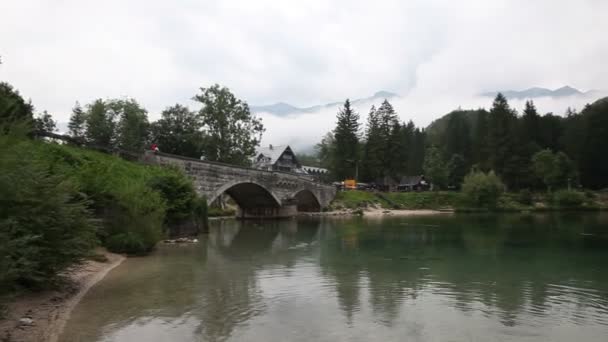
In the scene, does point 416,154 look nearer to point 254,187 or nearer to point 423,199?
point 423,199

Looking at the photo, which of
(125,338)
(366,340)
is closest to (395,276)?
(366,340)

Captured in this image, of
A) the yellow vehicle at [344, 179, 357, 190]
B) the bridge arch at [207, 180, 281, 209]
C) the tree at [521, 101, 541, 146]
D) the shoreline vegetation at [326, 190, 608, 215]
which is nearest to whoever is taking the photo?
the bridge arch at [207, 180, 281, 209]

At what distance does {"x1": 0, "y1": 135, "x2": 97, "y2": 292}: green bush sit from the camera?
9472 millimetres

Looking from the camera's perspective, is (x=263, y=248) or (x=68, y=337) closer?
(x=68, y=337)

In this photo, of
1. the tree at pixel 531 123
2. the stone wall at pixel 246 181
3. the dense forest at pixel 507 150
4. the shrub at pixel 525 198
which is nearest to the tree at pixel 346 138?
the dense forest at pixel 507 150

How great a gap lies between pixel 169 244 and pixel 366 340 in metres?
19.7

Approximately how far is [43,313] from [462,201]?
73.5m

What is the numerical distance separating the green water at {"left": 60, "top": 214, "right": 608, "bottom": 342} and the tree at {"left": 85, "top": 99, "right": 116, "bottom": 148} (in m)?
47.8

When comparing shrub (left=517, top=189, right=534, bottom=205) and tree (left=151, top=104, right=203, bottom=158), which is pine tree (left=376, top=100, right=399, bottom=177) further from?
tree (left=151, top=104, right=203, bottom=158)

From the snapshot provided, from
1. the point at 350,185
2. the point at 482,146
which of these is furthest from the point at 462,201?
the point at 482,146

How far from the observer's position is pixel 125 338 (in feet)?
32.9

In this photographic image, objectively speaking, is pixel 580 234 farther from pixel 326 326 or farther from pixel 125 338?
pixel 125 338

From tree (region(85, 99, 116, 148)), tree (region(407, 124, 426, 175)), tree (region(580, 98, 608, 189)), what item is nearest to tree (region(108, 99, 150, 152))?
tree (region(85, 99, 116, 148))

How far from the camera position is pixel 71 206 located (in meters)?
13.1
